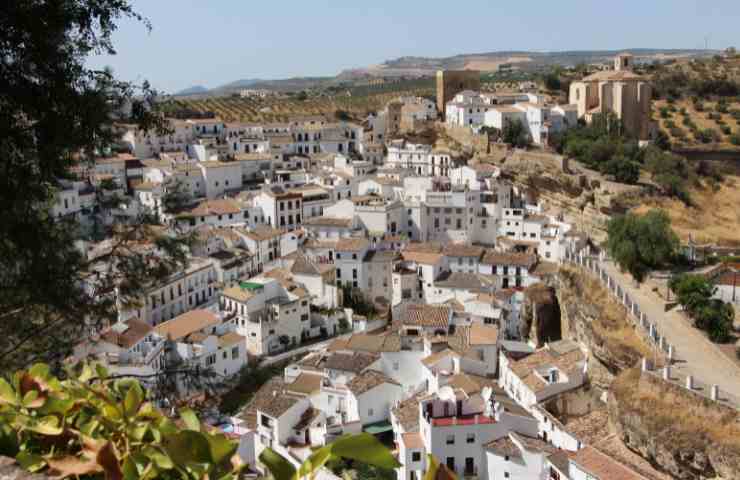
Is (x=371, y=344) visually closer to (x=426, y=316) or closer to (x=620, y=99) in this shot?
(x=426, y=316)

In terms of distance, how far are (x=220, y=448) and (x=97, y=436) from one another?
326 millimetres

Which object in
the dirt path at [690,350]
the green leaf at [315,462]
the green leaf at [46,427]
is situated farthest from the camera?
the dirt path at [690,350]

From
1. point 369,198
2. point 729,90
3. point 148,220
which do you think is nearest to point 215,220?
point 369,198

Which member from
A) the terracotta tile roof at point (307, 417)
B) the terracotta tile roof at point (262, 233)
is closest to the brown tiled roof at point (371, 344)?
the terracotta tile roof at point (307, 417)

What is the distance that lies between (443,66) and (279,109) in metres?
98.6

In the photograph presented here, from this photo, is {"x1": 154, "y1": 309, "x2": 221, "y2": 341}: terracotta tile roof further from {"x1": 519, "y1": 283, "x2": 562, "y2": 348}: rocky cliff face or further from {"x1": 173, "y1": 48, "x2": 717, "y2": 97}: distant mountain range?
{"x1": 173, "y1": 48, "x2": 717, "y2": 97}: distant mountain range

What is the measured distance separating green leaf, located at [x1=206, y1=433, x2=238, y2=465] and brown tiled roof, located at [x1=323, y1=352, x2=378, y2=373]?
14.2 meters

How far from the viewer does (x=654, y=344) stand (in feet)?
44.9

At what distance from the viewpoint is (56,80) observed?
14.3ft

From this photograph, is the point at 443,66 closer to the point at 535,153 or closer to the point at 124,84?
the point at 535,153

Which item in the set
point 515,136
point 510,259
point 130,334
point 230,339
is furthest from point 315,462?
point 515,136

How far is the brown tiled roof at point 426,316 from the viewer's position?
18.2 metres

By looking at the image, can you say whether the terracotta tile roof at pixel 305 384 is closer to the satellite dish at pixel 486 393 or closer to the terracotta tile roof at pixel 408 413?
the terracotta tile roof at pixel 408 413

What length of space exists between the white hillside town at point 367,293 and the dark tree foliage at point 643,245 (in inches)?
85.6
